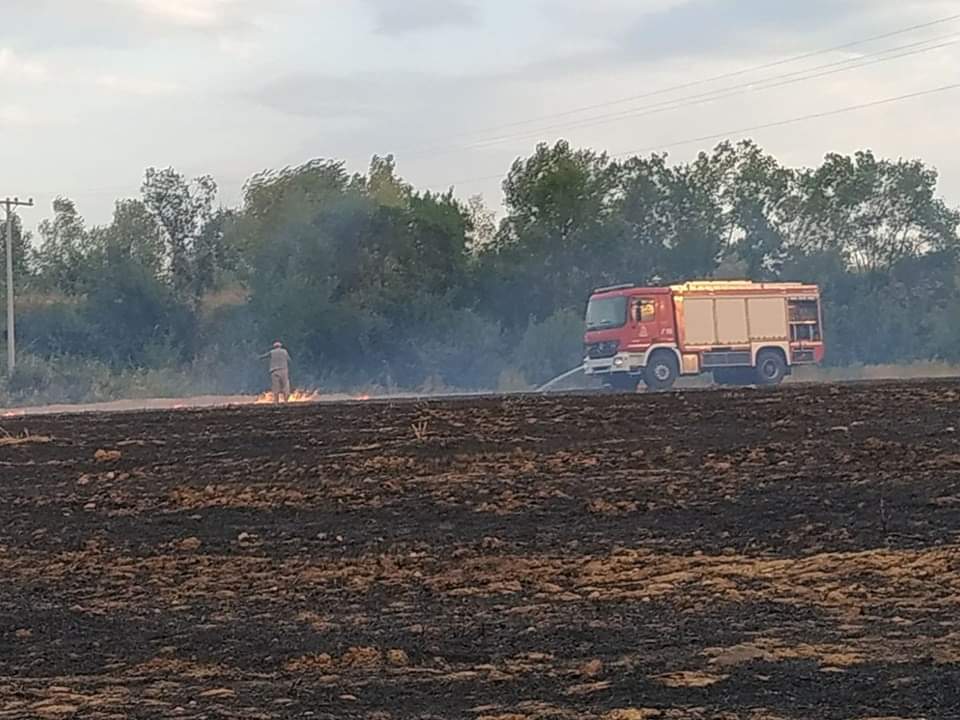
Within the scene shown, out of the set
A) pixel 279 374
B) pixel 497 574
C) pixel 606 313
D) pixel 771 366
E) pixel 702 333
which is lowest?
pixel 497 574

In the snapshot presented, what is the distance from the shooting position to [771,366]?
146 ft

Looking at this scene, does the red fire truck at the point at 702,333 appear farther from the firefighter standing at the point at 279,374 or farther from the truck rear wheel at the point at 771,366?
the firefighter standing at the point at 279,374

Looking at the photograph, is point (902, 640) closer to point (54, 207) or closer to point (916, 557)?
point (916, 557)

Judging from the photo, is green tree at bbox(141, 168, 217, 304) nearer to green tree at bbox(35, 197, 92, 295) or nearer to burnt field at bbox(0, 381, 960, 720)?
green tree at bbox(35, 197, 92, 295)

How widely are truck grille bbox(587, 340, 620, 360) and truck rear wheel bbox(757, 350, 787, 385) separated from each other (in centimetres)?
425

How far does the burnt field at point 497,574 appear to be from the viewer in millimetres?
6672

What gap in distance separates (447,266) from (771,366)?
1607cm

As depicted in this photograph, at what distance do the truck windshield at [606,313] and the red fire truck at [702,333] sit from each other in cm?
3

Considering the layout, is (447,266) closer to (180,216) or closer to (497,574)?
(180,216)

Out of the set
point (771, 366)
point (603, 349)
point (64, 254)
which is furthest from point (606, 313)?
point (64, 254)

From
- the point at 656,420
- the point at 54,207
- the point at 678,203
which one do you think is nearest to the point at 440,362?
the point at 678,203

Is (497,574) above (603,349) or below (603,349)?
below

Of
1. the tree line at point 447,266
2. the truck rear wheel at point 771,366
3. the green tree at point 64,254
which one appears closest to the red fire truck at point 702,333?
the truck rear wheel at point 771,366

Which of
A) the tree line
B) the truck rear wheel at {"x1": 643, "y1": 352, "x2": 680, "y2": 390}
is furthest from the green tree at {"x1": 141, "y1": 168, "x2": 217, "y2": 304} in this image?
the truck rear wheel at {"x1": 643, "y1": 352, "x2": 680, "y2": 390}
